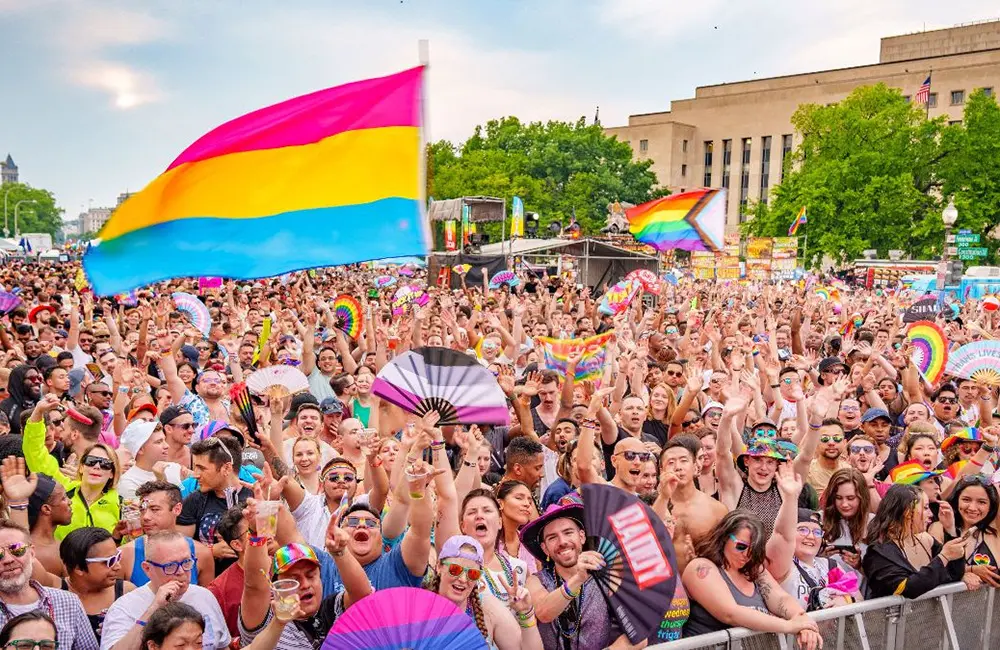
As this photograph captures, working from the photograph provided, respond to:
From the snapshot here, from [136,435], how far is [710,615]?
13.5ft

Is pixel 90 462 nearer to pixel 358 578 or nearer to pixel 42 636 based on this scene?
pixel 42 636

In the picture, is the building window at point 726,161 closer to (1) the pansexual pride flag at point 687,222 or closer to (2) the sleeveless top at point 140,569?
(1) the pansexual pride flag at point 687,222

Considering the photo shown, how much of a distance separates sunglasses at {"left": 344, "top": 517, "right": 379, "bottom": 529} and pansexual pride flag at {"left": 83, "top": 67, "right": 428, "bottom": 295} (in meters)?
1.58

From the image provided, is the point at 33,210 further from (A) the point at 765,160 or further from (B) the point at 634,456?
(B) the point at 634,456

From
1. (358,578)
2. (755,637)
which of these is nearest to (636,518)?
(755,637)

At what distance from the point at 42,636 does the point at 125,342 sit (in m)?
8.44

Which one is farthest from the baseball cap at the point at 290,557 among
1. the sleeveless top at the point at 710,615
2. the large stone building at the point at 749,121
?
the large stone building at the point at 749,121

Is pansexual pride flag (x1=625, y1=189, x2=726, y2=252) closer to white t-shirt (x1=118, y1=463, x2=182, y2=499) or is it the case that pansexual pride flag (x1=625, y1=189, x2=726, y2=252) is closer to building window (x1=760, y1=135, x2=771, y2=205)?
white t-shirt (x1=118, y1=463, x2=182, y2=499)

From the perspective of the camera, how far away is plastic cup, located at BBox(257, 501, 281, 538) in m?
3.79

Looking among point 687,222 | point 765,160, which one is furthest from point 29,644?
point 765,160

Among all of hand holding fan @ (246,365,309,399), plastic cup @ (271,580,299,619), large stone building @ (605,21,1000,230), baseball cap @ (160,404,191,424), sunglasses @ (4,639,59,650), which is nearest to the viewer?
plastic cup @ (271,580,299,619)

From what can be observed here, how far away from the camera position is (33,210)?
416ft

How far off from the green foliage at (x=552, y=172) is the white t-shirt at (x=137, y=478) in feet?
174

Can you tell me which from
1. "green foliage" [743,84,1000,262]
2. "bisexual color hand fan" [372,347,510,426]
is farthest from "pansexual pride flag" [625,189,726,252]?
"green foliage" [743,84,1000,262]
